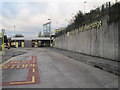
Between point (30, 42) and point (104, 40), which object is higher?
point (30, 42)

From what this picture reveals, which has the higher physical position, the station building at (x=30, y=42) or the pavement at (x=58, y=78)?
the station building at (x=30, y=42)

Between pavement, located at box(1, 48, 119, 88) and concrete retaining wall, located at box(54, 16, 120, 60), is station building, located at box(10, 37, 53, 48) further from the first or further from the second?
pavement, located at box(1, 48, 119, 88)

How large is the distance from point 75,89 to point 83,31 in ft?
52.6

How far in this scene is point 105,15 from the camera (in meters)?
13.5

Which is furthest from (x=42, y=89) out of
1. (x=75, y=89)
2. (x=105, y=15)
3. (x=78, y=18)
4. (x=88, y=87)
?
(x=78, y=18)

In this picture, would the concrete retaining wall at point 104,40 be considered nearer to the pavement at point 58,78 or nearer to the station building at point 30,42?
the pavement at point 58,78

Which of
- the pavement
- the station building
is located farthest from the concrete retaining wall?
the station building

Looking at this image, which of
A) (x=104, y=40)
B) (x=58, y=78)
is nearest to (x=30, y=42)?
(x=104, y=40)

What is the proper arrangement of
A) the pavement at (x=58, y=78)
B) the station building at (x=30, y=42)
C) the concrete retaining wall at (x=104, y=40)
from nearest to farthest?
the pavement at (x=58, y=78)
the concrete retaining wall at (x=104, y=40)
the station building at (x=30, y=42)

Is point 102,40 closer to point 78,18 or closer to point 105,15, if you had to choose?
point 105,15

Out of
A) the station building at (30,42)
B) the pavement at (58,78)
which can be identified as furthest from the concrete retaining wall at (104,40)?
the station building at (30,42)

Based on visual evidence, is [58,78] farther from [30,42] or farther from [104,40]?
[30,42]

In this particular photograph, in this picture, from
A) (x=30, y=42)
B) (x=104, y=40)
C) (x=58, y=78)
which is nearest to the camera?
(x=58, y=78)

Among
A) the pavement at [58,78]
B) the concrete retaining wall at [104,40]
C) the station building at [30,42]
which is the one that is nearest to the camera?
the pavement at [58,78]
